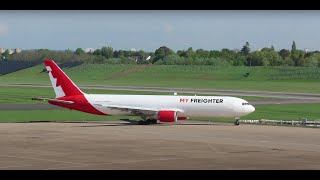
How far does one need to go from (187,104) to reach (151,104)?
376 cm

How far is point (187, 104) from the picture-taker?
212 ft

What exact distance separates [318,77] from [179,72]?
3944 centimetres

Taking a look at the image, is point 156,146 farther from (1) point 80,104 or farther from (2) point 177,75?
(2) point 177,75

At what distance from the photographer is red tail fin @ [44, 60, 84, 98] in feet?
220

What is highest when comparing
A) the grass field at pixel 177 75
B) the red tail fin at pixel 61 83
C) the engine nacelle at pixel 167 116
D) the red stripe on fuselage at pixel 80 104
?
the red tail fin at pixel 61 83

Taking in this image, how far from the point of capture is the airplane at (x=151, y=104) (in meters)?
64.4

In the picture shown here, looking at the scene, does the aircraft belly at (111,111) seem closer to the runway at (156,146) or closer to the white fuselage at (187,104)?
the white fuselage at (187,104)

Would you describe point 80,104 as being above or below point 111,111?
above

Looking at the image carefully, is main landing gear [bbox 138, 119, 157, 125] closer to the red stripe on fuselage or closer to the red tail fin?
the red stripe on fuselage

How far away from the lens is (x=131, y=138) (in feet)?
169

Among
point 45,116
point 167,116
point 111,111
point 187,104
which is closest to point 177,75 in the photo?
point 45,116

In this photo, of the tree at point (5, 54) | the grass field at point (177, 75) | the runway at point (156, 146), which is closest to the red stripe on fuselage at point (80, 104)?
the runway at point (156, 146)

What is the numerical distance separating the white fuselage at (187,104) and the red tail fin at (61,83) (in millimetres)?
1668
